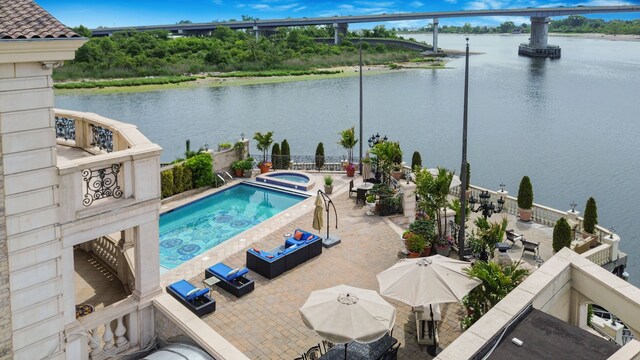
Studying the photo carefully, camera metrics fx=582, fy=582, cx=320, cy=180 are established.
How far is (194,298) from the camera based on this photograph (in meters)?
14.0

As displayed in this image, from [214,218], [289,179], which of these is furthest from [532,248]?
[289,179]

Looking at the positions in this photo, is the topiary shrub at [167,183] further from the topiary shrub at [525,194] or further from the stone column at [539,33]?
the stone column at [539,33]

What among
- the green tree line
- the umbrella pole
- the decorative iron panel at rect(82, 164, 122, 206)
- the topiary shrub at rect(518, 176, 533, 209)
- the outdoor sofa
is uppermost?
the green tree line

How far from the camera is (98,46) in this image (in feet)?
324

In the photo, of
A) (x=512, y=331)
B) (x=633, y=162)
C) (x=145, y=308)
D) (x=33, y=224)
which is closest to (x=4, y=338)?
(x=33, y=224)

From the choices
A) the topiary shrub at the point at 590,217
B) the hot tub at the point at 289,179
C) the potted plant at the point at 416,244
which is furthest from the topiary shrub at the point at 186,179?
the topiary shrub at the point at 590,217

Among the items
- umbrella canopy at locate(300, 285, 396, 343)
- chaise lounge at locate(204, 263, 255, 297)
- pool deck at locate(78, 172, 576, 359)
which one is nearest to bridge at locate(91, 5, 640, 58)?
pool deck at locate(78, 172, 576, 359)

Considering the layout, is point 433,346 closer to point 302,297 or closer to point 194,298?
point 302,297

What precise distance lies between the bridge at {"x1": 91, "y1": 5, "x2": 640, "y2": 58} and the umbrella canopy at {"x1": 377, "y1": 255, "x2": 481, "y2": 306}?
141 metres

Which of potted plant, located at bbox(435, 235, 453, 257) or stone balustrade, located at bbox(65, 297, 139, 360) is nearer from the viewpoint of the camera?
stone balustrade, located at bbox(65, 297, 139, 360)

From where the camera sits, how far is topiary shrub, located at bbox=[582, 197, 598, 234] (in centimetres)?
2028

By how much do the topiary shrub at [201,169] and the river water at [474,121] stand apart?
1758 cm

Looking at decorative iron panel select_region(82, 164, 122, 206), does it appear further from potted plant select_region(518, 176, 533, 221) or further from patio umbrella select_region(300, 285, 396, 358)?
potted plant select_region(518, 176, 533, 221)

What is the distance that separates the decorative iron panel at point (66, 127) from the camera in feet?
45.5
